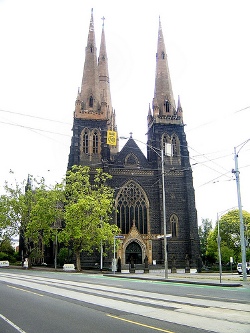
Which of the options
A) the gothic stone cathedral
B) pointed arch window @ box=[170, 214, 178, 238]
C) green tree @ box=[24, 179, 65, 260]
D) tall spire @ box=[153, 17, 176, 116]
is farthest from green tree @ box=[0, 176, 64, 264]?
tall spire @ box=[153, 17, 176, 116]

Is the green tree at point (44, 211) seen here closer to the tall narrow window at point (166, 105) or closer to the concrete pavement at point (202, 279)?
the concrete pavement at point (202, 279)

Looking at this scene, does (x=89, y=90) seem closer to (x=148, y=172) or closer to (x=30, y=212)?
(x=148, y=172)

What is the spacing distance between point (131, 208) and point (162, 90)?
19389mm

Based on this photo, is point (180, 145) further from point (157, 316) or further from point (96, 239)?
point (157, 316)

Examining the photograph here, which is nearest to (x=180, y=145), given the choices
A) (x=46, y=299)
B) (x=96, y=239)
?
(x=96, y=239)

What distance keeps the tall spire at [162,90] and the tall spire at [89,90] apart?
363 inches

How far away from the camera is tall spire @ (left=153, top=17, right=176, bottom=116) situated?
2313 inches

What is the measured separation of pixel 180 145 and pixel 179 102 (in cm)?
776

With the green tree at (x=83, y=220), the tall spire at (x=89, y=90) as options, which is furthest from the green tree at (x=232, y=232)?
the tall spire at (x=89, y=90)

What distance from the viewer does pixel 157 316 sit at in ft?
28.3

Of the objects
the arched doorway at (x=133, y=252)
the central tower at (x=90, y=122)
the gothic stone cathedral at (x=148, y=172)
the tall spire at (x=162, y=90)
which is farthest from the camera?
the tall spire at (x=162, y=90)

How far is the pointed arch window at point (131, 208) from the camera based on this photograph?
54.4 metres

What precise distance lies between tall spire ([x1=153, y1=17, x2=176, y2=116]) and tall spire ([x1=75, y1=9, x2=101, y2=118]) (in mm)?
9218

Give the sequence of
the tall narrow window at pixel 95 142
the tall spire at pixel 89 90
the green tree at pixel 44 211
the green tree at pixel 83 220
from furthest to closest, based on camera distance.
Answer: the tall spire at pixel 89 90 < the tall narrow window at pixel 95 142 < the green tree at pixel 44 211 < the green tree at pixel 83 220
